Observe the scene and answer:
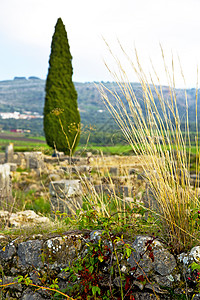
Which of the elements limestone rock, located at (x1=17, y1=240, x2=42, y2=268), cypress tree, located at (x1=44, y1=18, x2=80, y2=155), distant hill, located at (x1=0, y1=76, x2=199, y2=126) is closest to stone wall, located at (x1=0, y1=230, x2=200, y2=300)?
limestone rock, located at (x1=17, y1=240, x2=42, y2=268)

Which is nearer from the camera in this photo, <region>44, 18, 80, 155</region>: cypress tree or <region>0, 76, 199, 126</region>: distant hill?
<region>44, 18, 80, 155</region>: cypress tree

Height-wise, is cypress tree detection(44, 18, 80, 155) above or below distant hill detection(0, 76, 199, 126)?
below

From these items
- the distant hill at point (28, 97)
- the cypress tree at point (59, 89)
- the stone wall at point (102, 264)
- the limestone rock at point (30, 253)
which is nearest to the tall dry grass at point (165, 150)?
the stone wall at point (102, 264)

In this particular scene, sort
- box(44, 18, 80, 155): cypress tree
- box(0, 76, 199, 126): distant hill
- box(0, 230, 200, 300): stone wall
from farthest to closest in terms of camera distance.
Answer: box(0, 76, 199, 126): distant hill < box(44, 18, 80, 155): cypress tree < box(0, 230, 200, 300): stone wall

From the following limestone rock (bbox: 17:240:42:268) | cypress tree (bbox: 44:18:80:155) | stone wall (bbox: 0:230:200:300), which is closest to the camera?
stone wall (bbox: 0:230:200:300)

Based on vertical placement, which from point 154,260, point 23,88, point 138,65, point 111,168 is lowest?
point 111,168

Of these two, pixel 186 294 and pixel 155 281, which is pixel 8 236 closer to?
pixel 155 281

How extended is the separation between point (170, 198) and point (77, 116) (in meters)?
11.5

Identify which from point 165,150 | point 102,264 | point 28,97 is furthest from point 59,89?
point 28,97

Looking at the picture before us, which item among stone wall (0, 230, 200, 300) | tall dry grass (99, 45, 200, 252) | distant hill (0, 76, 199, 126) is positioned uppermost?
distant hill (0, 76, 199, 126)

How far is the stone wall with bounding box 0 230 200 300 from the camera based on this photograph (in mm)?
1730

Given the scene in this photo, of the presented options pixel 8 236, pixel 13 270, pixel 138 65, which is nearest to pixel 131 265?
pixel 13 270

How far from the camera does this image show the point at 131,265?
1811 mm

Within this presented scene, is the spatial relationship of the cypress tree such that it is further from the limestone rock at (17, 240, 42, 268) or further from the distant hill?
the distant hill
